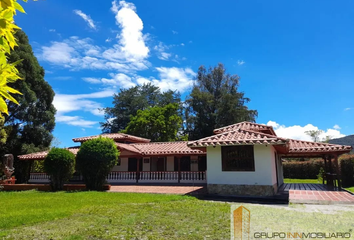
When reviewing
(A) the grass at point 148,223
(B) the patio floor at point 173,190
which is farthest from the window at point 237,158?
(A) the grass at point 148,223

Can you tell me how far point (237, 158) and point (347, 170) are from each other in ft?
41.7

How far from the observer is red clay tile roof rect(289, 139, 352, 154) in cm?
1416

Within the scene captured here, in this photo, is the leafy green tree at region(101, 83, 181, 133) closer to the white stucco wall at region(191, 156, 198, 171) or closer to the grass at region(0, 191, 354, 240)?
the white stucco wall at region(191, 156, 198, 171)

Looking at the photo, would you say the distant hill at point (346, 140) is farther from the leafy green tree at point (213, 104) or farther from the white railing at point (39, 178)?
the white railing at point (39, 178)

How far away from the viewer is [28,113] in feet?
78.5

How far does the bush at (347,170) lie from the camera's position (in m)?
18.8

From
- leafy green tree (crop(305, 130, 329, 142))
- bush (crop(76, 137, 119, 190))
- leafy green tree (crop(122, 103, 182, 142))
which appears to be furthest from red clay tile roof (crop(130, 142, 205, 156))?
leafy green tree (crop(305, 130, 329, 142))

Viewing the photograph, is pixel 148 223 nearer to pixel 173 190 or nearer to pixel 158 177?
pixel 173 190

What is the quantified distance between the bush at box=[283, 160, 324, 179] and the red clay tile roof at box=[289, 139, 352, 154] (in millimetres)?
11823

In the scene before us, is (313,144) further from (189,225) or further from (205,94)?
(205,94)

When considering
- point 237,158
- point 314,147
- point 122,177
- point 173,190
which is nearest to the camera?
point 237,158

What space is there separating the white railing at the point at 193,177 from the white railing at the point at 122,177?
4203 millimetres

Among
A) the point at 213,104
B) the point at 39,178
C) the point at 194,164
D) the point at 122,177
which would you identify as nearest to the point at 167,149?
the point at 194,164

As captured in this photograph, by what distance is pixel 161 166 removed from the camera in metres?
22.2
